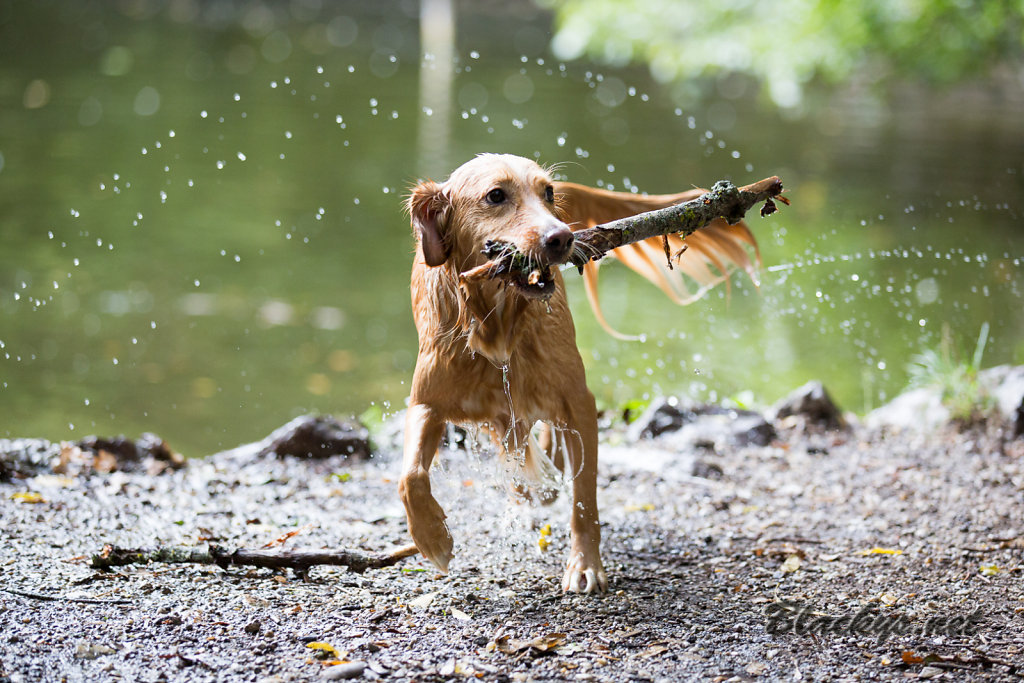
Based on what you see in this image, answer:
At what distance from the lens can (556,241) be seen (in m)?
3.63

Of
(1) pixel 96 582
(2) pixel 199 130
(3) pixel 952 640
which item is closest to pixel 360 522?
(1) pixel 96 582

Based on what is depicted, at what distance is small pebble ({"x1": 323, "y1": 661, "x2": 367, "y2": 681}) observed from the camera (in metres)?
3.35

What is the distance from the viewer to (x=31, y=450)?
5.83 m

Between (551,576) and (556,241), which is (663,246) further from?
(551,576)

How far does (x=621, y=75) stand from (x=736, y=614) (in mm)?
29606

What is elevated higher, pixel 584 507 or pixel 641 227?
pixel 641 227

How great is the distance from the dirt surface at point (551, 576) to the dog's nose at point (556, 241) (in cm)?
137

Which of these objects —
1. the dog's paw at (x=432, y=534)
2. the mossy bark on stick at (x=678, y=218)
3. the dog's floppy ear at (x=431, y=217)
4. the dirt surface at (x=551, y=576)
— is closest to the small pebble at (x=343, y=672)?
the dirt surface at (x=551, y=576)

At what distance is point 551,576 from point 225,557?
134 cm

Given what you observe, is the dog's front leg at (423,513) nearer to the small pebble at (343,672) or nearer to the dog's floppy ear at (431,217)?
the small pebble at (343,672)

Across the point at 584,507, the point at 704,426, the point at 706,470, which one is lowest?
the point at 584,507

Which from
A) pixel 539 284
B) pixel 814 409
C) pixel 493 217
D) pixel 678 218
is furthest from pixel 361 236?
pixel 539 284

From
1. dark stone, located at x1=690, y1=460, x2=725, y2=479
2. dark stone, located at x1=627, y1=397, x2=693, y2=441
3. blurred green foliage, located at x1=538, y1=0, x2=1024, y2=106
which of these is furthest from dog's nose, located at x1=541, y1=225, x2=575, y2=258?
blurred green foliage, located at x1=538, y1=0, x2=1024, y2=106

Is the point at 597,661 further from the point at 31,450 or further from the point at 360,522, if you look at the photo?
the point at 31,450
